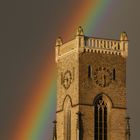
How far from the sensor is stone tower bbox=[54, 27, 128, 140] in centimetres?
8831

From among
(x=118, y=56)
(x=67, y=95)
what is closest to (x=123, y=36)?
(x=118, y=56)

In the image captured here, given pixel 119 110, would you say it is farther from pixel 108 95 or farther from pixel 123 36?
pixel 123 36

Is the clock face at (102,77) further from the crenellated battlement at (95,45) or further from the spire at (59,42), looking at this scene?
the spire at (59,42)

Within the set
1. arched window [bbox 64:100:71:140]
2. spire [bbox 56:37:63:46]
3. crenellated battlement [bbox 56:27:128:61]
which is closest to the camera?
crenellated battlement [bbox 56:27:128:61]

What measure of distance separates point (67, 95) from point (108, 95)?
423 centimetres

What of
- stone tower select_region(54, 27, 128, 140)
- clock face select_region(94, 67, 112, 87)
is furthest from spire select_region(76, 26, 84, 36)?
clock face select_region(94, 67, 112, 87)

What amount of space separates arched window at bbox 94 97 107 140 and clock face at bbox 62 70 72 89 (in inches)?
141

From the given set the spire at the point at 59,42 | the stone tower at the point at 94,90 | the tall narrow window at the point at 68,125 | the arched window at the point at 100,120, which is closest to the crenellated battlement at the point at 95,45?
the stone tower at the point at 94,90

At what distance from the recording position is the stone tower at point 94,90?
290ft

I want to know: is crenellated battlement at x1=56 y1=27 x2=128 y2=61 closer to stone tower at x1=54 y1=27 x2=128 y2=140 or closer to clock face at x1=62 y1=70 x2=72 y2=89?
stone tower at x1=54 y1=27 x2=128 y2=140

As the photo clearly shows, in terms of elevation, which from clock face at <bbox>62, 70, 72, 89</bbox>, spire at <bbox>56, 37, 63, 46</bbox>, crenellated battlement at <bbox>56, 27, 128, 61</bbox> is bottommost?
clock face at <bbox>62, 70, 72, 89</bbox>

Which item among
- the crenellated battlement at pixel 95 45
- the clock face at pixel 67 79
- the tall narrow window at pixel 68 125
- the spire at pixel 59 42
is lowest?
the tall narrow window at pixel 68 125

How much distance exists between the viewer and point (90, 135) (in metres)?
87.9

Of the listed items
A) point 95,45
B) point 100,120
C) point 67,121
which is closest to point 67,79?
point 67,121
